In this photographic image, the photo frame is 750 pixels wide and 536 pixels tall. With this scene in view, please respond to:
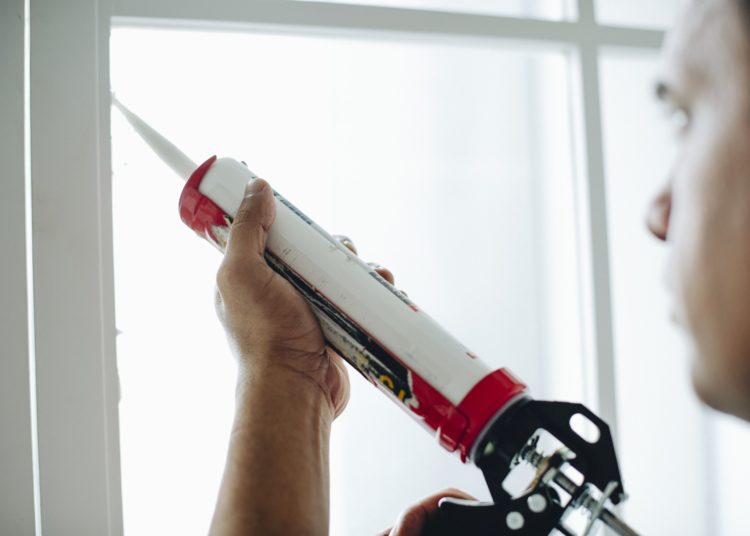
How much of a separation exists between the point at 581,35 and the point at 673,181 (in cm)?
54

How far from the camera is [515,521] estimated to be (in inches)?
18.7

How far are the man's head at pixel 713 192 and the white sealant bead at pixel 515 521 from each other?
19cm

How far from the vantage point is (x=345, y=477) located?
832 millimetres

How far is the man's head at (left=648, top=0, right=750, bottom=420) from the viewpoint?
1.18 ft

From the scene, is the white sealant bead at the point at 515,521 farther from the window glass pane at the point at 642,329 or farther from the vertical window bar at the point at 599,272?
the window glass pane at the point at 642,329

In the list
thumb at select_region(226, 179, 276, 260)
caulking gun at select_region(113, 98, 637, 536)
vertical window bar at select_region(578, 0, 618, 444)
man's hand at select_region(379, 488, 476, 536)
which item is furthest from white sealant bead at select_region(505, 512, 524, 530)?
vertical window bar at select_region(578, 0, 618, 444)

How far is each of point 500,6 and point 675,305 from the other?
2.24 feet

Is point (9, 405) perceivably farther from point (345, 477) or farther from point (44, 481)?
point (345, 477)

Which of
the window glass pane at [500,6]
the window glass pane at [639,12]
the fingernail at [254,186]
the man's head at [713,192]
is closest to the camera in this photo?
the man's head at [713,192]

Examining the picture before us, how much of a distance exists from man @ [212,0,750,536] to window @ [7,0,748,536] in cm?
20

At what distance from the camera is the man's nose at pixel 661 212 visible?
450mm

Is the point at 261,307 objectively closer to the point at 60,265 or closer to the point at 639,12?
the point at 60,265

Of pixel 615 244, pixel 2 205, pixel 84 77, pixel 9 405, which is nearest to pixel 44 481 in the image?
pixel 9 405

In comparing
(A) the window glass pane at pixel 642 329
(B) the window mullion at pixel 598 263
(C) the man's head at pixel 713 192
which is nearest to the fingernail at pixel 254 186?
(C) the man's head at pixel 713 192
